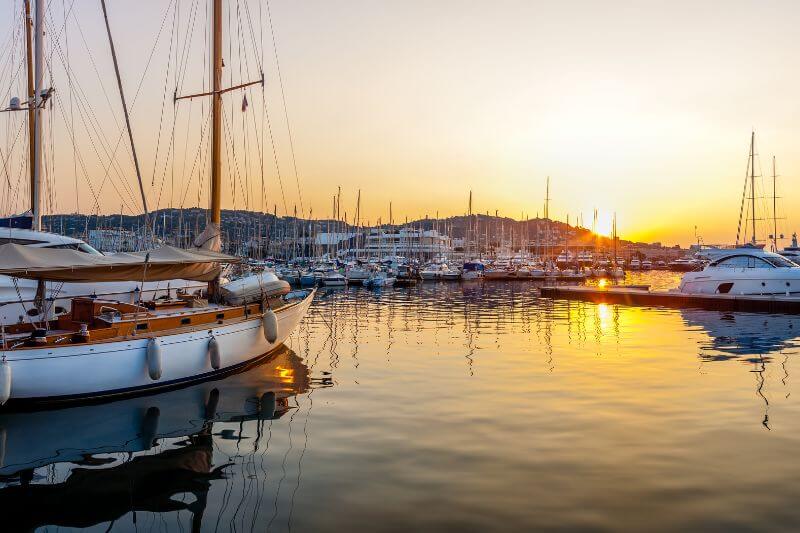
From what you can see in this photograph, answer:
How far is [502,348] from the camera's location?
2248cm

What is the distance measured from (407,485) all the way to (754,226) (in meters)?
65.6

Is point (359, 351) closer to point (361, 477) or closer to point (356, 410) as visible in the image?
point (356, 410)

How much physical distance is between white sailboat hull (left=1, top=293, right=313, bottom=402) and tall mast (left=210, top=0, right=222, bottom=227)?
194 inches

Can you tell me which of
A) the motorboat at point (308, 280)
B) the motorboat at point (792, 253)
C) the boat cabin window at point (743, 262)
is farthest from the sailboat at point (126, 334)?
the motorboat at point (792, 253)

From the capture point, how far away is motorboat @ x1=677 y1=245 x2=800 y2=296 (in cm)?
4328

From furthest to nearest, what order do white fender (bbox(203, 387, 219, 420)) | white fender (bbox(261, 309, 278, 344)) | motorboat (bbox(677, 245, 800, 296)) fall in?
motorboat (bbox(677, 245, 800, 296))
white fender (bbox(261, 309, 278, 344))
white fender (bbox(203, 387, 219, 420))

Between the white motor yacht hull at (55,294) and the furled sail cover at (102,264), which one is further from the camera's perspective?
the white motor yacht hull at (55,294)

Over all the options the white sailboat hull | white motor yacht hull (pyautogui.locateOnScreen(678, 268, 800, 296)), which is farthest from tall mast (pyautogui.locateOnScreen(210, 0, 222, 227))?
white motor yacht hull (pyautogui.locateOnScreen(678, 268, 800, 296))

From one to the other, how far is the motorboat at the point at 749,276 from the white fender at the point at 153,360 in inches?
1624

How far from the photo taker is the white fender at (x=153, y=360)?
13977 millimetres

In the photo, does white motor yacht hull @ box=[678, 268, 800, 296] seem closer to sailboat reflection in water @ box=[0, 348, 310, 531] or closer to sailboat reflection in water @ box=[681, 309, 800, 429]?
sailboat reflection in water @ box=[681, 309, 800, 429]

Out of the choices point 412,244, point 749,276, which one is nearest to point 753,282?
point 749,276

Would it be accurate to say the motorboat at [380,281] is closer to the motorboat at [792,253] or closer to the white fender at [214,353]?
the motorboat at [792,253]

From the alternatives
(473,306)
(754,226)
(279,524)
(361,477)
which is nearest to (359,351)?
(361,477)
